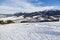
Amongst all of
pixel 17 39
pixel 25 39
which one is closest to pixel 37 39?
pixel 25 39

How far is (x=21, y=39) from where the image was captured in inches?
172

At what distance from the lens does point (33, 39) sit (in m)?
4.37

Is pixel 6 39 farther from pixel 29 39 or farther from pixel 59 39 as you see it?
pixel 59 39

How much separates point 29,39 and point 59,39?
3.47ft

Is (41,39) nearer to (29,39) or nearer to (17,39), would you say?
(29,39)

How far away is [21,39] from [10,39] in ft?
1.28

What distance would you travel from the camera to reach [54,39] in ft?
14.2

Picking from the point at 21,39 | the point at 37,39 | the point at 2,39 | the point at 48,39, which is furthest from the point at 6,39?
the point at 48,39

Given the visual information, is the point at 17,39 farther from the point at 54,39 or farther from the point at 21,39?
the point at 54,39

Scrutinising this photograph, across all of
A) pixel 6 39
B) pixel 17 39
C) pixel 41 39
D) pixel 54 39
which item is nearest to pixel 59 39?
pixel 54 39

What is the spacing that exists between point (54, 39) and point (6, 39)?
5.57 ft

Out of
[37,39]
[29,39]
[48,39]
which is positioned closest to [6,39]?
[29,39]

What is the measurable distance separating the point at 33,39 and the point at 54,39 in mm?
741

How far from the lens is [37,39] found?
436 centimetres
